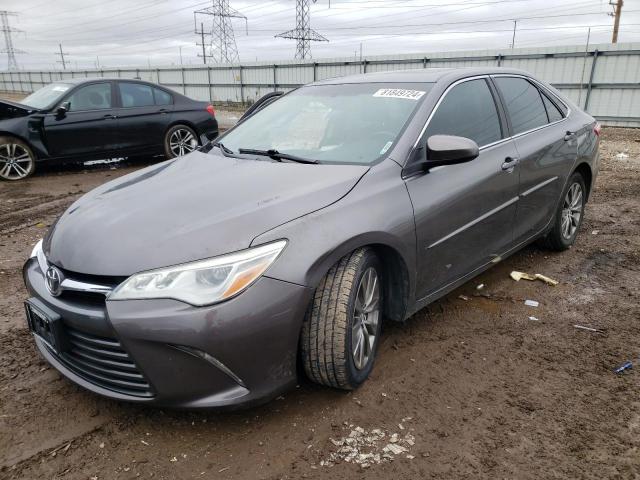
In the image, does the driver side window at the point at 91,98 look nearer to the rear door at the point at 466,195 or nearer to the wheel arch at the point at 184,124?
the wheel arch at the point at 184,124

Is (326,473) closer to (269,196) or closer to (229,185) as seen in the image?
(269,196)

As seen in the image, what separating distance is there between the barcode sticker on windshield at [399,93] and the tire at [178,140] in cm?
662

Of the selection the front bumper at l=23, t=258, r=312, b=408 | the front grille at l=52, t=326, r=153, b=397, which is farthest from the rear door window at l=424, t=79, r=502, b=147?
the front grille at l=52, t=326, r=153, b=397

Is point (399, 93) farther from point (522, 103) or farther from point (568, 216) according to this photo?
point (568, 216)

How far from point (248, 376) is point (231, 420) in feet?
1.30

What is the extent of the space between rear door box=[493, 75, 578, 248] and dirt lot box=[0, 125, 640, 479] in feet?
2.50

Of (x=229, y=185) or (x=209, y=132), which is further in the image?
(x=209, y=132)

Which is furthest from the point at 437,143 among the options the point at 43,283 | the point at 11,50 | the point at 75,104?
the point at 11,50

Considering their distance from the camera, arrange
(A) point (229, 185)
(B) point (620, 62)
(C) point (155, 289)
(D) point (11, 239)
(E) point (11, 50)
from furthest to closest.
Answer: (E) point (11, 50) < (B) point (620, 62) < (D) point (11, 239) < (A) point (229, 185) < (C) point (155, 289)

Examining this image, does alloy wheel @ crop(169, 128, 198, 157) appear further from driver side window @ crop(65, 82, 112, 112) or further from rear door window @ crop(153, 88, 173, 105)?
driver side window @ crop(65, 82, 112, 112)

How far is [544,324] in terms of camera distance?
3410 mm

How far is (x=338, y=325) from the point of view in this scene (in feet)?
7.72

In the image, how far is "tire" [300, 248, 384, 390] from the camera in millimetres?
2340

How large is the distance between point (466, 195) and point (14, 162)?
7.42 m
